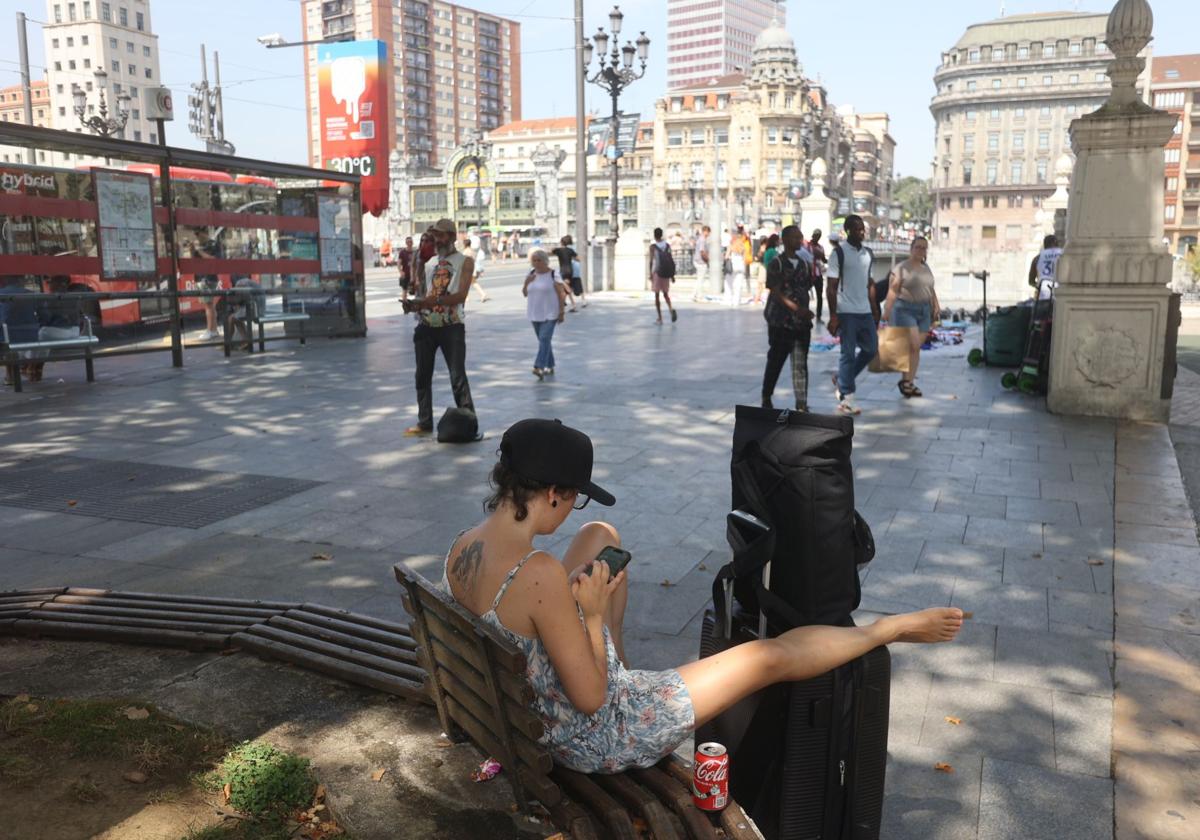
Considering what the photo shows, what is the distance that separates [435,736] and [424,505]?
10.8 ft

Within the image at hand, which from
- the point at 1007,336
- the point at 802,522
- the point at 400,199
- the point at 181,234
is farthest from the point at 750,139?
the point at 802,522

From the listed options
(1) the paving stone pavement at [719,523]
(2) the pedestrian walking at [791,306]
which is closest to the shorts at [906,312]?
(1) the paving stone pavement at [719,523]

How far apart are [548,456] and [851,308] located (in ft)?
24.8

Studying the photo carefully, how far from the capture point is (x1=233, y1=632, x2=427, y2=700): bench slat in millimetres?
3453

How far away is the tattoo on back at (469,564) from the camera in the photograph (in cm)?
260

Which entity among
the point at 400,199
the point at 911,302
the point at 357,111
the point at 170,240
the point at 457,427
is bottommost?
the point at 457,427

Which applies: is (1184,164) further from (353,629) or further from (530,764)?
(530,764)

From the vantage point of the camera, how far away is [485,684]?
2.48 meters

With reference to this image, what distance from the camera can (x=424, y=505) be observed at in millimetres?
6426

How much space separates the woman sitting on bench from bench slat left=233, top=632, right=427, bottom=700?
33.2 inches

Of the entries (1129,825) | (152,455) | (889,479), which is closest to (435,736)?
(1129,825)

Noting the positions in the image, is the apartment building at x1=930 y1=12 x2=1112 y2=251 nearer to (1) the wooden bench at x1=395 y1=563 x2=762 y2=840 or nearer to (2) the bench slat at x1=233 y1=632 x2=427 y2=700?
(2) the bench slat at x1=233 y1=632 x2=427 y2=700

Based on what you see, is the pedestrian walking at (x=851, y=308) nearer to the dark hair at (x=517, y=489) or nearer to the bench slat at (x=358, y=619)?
the bench slat at (x=358, y=619)

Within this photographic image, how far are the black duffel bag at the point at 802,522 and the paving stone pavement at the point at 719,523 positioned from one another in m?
0.77
